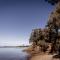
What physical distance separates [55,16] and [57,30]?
1616 mm

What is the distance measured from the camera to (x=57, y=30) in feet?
61.2

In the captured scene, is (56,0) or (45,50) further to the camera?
(45,50)

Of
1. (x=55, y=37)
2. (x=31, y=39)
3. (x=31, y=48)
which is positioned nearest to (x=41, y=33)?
(x=31, y=39)

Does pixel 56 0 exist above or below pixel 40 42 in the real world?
above

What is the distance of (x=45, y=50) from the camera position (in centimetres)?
3023

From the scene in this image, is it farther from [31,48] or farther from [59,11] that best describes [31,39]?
[59,11]

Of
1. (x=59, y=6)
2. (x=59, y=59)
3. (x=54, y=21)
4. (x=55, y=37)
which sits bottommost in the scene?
(x=59, y=59)

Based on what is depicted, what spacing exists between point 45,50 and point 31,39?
3.04m

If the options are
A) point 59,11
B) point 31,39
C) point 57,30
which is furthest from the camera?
point 31,39

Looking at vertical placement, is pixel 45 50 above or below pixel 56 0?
below

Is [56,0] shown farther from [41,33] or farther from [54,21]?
[41,33]

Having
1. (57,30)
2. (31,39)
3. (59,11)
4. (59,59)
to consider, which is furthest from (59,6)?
(31,39)

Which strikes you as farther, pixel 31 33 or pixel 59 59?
pixel 31 33

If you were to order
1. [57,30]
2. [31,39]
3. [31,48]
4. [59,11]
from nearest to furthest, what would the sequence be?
[59,11], [57,30], [31,39], [31,48]
